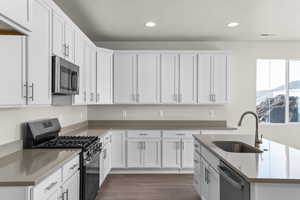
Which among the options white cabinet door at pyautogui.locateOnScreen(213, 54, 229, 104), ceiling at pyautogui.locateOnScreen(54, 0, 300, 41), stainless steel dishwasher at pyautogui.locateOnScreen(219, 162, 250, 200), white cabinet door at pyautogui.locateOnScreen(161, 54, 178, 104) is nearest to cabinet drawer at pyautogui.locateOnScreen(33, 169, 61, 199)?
stainless steel dishwasher at pyautogui.locateOnScreen(219, 162, 250, 200)

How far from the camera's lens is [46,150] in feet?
8.98

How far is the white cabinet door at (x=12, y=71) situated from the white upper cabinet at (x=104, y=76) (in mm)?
2688

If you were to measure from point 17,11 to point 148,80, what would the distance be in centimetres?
392

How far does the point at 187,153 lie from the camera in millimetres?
5145

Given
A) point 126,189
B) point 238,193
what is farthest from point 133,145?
point 238,193

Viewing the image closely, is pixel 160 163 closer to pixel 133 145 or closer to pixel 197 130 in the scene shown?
pixel 133 145

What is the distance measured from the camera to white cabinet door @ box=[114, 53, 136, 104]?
541 cm

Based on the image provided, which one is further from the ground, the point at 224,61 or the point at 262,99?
the point at 224,61

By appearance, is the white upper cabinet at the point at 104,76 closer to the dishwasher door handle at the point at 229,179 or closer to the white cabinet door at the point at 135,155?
the white cabinet door at the point at 135,155

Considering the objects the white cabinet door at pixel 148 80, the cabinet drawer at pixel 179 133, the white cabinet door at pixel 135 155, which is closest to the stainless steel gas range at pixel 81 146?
the white cabinet door at pixel 135 155

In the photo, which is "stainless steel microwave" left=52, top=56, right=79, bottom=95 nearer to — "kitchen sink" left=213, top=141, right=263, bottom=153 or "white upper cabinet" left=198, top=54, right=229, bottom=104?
"kitchen sink" left=213, top=141, right=263, bottom=153

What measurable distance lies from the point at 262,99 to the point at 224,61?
4.32 feet

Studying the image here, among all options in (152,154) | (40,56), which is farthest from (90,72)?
(40,56)

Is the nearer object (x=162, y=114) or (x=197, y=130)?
(x=197, y=130)
